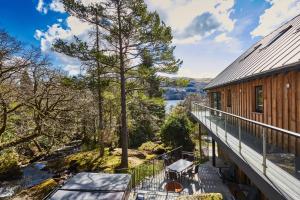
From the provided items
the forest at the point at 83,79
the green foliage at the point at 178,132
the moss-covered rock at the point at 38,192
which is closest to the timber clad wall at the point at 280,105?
the forest at the point at 83,79

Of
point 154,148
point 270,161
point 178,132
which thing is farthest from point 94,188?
point 154,148

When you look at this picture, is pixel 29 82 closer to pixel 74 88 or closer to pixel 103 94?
pixel 74 88

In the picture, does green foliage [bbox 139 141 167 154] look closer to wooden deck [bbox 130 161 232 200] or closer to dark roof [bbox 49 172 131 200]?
wooden deck [bbox 130 161 232 200]

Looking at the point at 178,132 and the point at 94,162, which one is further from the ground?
the point at 178,132

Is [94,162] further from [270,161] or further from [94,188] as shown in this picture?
[270,161]

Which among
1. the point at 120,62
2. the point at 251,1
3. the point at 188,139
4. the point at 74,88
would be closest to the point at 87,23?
the point at 120,62

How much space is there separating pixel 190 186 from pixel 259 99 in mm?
6155

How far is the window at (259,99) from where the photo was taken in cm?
877

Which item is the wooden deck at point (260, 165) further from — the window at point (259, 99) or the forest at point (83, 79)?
the forest at point (83, 79)

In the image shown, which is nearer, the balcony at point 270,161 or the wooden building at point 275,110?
the balcony at point 270,161

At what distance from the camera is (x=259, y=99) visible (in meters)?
9.08

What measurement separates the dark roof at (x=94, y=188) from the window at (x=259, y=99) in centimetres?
548

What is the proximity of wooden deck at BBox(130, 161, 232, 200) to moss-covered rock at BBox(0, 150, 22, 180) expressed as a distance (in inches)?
363

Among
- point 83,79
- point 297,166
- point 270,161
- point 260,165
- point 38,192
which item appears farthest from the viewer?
point 83,79
